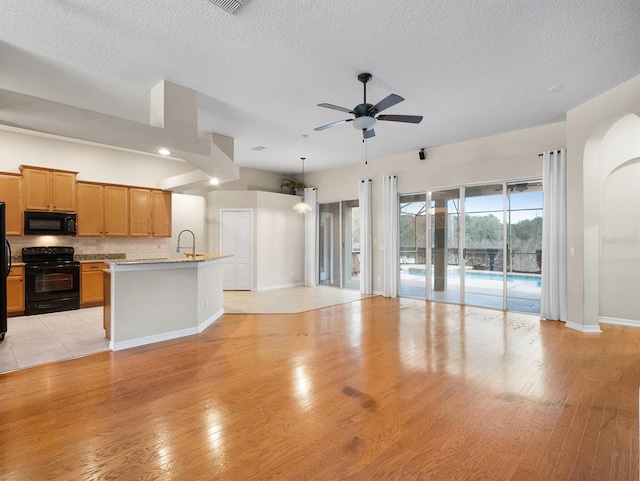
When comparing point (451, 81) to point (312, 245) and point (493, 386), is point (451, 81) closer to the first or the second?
point (493, 386)

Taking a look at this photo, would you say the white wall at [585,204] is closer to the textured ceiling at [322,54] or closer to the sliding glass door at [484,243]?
the textured ceiling at [322,54]

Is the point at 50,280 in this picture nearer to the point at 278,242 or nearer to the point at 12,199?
the point at 12,199

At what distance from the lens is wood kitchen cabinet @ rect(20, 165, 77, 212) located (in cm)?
570

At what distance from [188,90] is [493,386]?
16.5ft

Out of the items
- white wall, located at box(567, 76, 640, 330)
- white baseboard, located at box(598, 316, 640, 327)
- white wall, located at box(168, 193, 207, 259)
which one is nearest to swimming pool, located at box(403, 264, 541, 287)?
white wall, located at box(567, 76, 640, 330)

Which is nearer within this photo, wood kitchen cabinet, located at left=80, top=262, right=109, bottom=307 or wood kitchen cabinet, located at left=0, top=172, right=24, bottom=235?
wood kitchen cabinet, located at left=0, top=172, right=24, bottom=235

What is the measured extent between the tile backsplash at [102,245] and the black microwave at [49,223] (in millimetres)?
402

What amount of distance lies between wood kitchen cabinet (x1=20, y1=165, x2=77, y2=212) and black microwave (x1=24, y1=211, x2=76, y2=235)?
0.11m

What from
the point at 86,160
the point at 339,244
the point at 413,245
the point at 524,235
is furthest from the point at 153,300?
the point at 524,235

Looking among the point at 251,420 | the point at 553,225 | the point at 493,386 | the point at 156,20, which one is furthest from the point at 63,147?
the point at 553,225

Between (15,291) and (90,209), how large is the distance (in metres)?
1.89

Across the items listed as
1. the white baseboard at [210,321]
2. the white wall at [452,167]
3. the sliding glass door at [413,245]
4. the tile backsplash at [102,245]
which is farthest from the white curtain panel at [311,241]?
the white baseboard at [210,321]

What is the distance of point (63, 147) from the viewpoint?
21.0 feet

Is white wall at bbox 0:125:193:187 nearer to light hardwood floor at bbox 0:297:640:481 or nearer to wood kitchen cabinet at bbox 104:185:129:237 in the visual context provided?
wood kitchen cabinet at bbox 104:185:129:237
